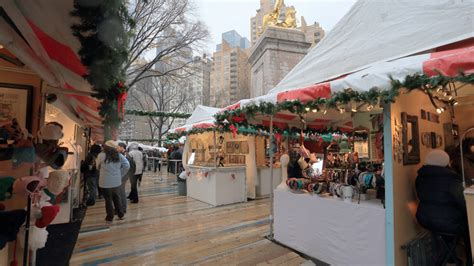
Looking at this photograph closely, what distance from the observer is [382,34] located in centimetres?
364

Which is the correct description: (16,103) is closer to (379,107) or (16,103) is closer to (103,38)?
(103,38)

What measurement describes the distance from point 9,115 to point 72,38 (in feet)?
3.67

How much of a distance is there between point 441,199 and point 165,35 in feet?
35.1

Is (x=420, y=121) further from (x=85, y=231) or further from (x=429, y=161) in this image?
(x=85, y=231)

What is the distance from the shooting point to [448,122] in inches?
164

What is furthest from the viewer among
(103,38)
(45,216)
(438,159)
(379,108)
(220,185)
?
(220,185)

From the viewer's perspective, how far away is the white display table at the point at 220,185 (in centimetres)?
694

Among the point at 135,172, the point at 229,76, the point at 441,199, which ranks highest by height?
the point at 229,76

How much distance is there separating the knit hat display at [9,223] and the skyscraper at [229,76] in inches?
919

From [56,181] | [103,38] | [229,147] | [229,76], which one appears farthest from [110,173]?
[229,76]

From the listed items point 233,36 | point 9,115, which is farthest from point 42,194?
point 233,36

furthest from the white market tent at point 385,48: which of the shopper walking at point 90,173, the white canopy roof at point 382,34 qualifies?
the shopper walking at point 90,173

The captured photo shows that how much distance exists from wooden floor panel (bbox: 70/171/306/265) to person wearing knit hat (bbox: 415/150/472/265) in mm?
1757

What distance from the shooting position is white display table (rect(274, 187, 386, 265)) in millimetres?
2896
